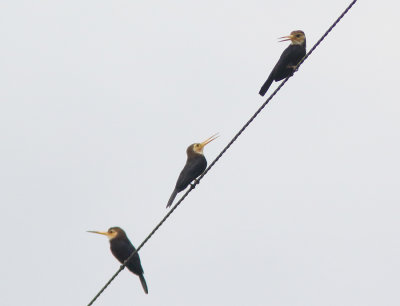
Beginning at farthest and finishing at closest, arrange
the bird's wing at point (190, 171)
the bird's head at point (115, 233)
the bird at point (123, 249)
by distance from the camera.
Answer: the bird's head at point (115, 233), the bird's wing at point (190, 171), the bird at point (123, 249)

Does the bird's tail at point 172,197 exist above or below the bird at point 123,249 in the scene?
above

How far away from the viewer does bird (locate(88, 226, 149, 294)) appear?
13.5 metres

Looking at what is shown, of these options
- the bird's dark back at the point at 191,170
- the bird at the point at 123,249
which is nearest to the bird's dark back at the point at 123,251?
the bird at the point at 123,249

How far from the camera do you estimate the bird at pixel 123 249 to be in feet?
44.1

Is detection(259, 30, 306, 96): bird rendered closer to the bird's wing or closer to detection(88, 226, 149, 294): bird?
the bird's wing

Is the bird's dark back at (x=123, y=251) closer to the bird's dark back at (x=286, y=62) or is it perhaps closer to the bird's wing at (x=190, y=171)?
the bird's wing at (x=190, y=171)

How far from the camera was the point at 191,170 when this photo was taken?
1380 centimetres

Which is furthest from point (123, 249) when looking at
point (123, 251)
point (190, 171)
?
point (190, 171)

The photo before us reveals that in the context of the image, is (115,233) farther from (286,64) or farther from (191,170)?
(286,64)

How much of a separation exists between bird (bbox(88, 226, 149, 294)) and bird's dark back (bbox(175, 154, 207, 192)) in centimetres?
109

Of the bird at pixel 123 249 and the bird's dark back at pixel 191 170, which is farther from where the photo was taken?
the bird's dark back at pixel 191 170

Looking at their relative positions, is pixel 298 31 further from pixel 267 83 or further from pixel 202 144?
pixel 202 144

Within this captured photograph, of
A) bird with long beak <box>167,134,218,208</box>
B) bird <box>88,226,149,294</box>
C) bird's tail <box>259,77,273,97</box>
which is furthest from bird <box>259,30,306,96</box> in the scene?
bird <box>88,226,149,294</box>

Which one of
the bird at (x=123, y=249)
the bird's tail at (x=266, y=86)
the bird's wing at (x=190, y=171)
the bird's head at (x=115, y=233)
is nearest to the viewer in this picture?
the bird's tail at (x=266, y=86)
